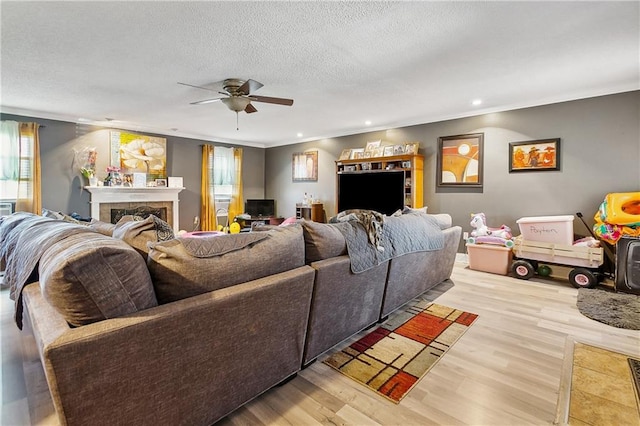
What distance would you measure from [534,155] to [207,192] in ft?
20.6

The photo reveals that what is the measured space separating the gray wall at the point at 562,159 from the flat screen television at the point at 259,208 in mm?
3528

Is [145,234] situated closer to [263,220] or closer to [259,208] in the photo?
[263,220]

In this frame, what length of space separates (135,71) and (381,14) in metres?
2.61

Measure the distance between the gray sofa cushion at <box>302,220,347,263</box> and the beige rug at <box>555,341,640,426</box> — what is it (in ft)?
4.82

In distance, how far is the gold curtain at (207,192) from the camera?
6.98m

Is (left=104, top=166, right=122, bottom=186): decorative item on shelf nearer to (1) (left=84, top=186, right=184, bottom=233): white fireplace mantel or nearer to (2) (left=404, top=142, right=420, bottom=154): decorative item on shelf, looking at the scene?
(1) (left=84, top=186, right=184, bottom=233): white fireplace mantel

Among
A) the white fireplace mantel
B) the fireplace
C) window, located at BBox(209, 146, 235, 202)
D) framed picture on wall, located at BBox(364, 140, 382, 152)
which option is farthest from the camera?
window, located at BBox(209, 146, 235, 202)

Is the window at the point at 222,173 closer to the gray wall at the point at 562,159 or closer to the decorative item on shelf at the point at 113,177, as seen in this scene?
the decorative item on shelf at the point at 113,177

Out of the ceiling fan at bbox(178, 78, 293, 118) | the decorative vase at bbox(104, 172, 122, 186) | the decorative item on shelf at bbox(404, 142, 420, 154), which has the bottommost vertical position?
the decorative vase at bbox(104, 172, 122, 186)

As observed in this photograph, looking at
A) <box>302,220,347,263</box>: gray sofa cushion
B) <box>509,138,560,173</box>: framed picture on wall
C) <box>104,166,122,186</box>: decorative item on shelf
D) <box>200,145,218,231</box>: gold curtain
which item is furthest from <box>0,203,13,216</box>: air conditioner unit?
<box>509,138,560,173</box>: framed picture on wall

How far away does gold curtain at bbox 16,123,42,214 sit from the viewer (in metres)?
4.73

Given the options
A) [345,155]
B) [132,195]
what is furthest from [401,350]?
[132,195]

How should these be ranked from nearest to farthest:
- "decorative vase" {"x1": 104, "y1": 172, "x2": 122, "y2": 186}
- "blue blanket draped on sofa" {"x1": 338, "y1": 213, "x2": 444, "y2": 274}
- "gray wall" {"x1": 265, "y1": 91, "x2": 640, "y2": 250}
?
"blue blanket draped on sofa" {"x1": 338, "y1": 213, "x2": 444, "y2": 274}, "gray wall" {"x1": 265, "y1": 91, "x2": 640, "y2": 250}, "decorative vase" {"x1": 104, "y1": 172, "x2": 122, "y2": 186}

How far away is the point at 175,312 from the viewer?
1210 millimetres
